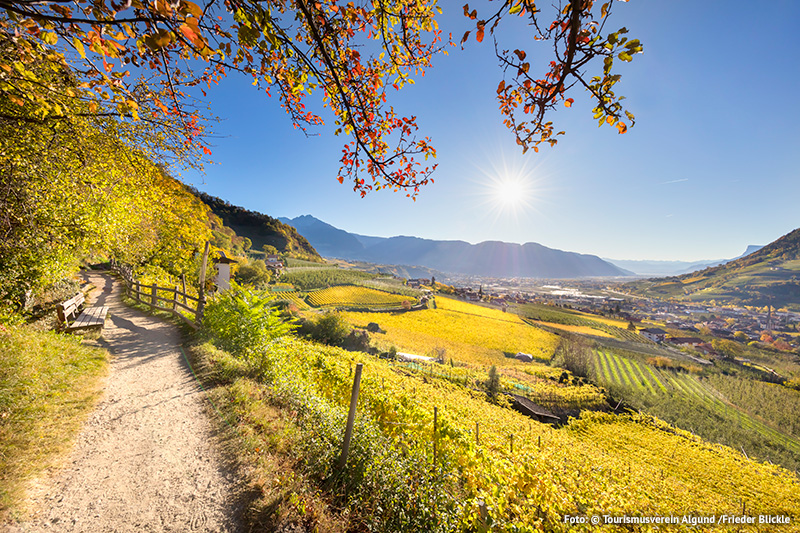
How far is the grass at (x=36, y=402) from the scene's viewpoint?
2557 millimetres

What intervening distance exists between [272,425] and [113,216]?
7.81 metres

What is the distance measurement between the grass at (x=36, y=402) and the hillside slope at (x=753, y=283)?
15101cm

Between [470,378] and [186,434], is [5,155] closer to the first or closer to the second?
[186,434]

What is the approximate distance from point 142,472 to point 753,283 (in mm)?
166219

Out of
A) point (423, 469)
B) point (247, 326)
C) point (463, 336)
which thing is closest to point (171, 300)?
point (247, 326)

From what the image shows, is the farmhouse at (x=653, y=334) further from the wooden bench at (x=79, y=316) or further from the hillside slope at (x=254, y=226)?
the hillside slope at (x=254, y=226)

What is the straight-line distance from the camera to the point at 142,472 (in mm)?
3035

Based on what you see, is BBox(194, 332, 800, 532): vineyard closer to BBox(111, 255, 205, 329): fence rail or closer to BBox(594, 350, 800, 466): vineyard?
BBox(111, 255, 205, 329): fence rail

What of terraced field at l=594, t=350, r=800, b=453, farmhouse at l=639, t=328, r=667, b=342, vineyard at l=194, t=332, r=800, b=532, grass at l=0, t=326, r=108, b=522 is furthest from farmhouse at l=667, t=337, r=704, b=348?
grass at l=0, t=326, r=108, b=522

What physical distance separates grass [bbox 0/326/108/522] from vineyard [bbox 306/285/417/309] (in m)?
42.5

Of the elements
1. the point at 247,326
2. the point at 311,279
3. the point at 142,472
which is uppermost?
the point at 247,326

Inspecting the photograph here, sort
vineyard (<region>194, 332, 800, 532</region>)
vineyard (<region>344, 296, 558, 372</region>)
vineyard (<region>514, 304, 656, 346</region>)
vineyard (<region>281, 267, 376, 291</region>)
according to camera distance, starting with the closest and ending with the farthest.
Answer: vineyard (<region>194, 332, 800, 532</region>), vineyard (<region>344, 296, 558, 372</region>), vineyard (<region>514, 304, 656, 346</region>), vineyard (<region>281, 267, 376, 291</region>)

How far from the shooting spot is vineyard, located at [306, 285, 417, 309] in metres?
48.6

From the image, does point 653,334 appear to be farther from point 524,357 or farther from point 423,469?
point 423,469
